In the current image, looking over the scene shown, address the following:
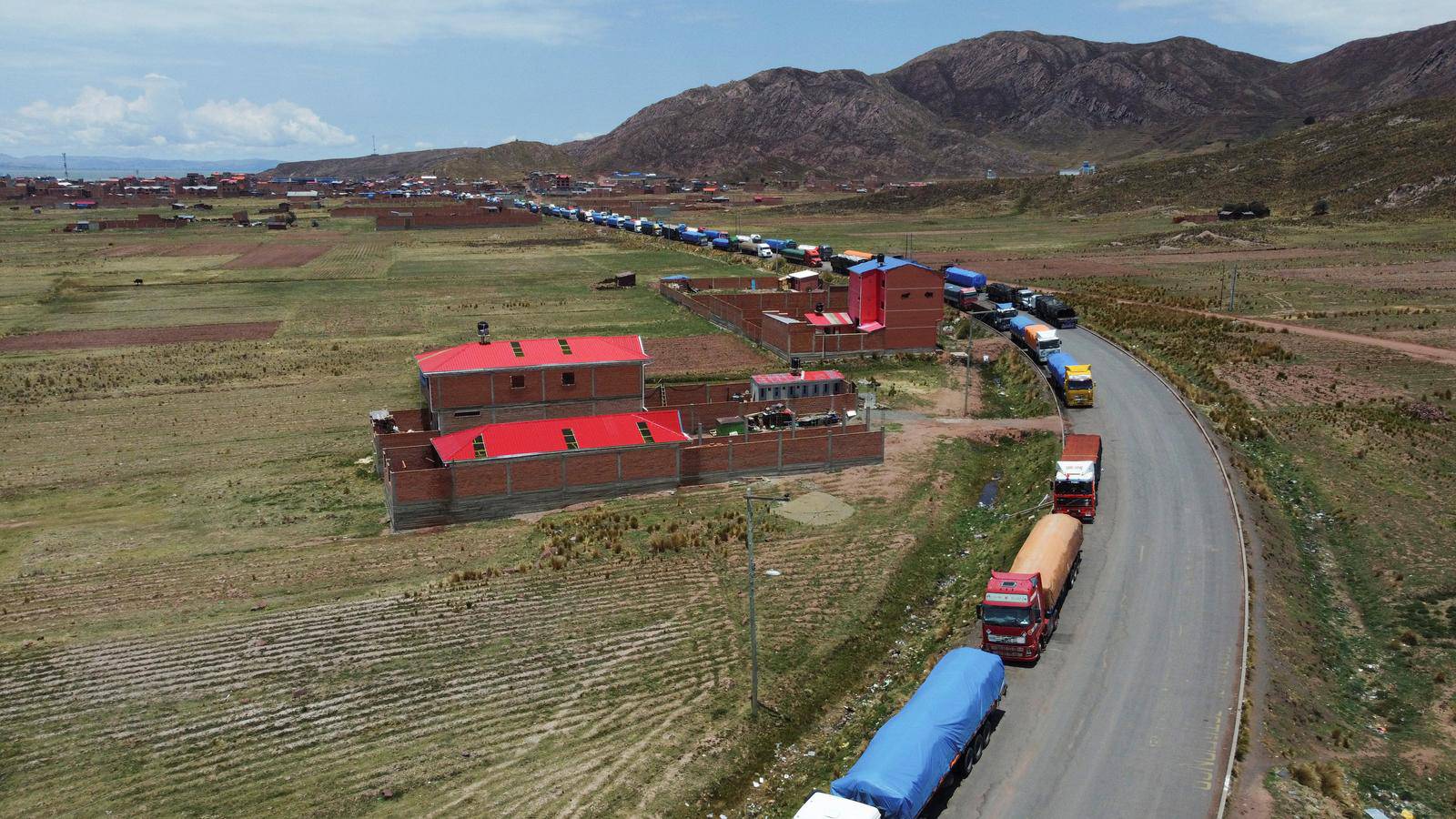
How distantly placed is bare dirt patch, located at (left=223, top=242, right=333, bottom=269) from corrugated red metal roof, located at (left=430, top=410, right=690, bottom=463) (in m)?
110

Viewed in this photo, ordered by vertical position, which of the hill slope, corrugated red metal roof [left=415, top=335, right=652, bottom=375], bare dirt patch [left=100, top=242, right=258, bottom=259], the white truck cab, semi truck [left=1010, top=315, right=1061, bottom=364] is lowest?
the white truck cab

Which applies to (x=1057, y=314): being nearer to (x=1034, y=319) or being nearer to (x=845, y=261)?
(x=1034, y=319)

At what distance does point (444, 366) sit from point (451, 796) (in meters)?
30.0

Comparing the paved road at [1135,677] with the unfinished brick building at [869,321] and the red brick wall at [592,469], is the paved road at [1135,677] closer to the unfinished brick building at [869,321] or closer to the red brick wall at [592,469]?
the red brick wall at [592,469]

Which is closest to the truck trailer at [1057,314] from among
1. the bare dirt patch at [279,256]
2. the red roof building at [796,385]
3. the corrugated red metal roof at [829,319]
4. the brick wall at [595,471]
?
the corrugated red metal roof at [829,319]

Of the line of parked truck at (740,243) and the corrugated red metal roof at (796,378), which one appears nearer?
the corrugated red metal roof at (796,378)

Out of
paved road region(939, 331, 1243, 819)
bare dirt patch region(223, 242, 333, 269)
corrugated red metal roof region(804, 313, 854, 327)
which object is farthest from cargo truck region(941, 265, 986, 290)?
bare dirt patch region(223, 242, 333, 269)

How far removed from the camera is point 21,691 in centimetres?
2870

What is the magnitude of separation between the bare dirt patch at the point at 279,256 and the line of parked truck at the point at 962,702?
13347 centimetres

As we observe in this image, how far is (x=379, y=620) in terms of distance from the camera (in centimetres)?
3316

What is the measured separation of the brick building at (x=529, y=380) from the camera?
50.7 m

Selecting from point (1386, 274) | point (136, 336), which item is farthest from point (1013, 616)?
point (1386, 274)

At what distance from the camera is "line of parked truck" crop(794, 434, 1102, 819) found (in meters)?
20.4

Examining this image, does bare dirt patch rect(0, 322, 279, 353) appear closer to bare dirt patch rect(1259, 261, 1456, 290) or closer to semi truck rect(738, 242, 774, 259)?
semi truck rect(738, 242, 774, 259)
